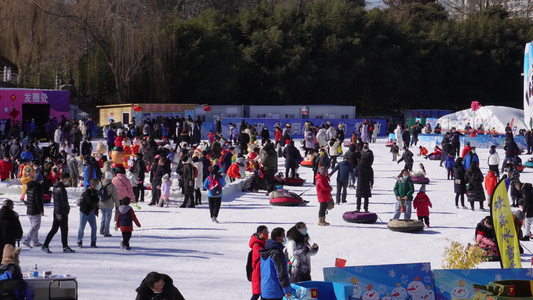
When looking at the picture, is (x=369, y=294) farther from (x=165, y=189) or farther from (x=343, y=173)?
(x=165, y=189)

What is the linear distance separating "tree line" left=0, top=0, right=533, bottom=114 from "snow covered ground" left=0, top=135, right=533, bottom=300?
21.0 meters

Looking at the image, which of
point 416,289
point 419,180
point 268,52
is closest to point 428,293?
point 416,289

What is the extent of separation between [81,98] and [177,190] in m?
24.8

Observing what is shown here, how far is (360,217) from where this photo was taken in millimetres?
→ 16000

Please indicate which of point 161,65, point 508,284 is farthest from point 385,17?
point 508,284

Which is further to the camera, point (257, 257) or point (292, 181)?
point (292, 181)

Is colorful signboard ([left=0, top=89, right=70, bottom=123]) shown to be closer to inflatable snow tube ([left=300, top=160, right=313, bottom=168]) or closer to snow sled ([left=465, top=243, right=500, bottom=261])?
inflatable snow tube ([left=300, top=160, right=313, bottom=168])

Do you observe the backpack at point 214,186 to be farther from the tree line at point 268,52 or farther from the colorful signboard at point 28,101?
the tree line at point 268,52

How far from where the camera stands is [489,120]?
140 feet

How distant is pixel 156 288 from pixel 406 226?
8.95 m

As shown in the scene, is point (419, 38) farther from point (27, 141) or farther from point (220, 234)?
point (220, 234)

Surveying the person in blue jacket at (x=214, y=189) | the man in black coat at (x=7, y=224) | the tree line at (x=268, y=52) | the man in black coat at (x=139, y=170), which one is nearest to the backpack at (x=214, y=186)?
the person in blue jacket at (x=214, y=189)

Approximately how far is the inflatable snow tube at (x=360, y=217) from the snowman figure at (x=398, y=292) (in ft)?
22.3

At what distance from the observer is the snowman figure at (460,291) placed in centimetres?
922
